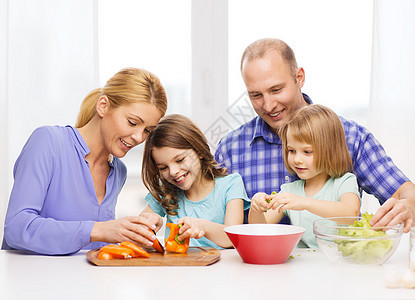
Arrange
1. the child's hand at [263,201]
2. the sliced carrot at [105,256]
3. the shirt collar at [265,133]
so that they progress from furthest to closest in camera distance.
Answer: the shirt collar at [265,133]
the child's hand at [263,201]
the sliced carrot at [105,256]

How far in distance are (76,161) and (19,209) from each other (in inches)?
10.8

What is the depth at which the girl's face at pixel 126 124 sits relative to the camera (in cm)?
170

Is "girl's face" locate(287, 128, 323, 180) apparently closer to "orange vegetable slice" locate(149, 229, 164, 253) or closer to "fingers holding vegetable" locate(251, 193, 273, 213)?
"fingers holding vegetable" locate(251, 193, 273, 213)

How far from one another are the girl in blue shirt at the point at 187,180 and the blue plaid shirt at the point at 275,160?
19 centimetres

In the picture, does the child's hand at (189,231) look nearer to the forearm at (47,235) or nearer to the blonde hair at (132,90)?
the forearm at (47,235)

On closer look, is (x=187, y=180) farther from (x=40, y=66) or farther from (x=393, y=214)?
(x=40, y=66)

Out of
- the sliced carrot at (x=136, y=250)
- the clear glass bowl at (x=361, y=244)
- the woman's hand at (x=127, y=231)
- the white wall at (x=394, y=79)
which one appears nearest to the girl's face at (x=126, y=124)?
the woman's hand at (x=127, y=231)

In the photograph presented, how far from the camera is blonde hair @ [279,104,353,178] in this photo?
1666 mm

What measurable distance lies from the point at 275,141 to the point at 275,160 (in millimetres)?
79

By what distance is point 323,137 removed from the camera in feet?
5.51

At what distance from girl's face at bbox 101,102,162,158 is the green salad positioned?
80 centimetres

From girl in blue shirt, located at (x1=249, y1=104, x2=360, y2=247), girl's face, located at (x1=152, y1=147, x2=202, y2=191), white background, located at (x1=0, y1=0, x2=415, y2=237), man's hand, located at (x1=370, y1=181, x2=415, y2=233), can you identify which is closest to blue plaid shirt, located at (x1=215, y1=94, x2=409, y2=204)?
girl in blue shirt, located at (x1=249, y1=104, x2=360, y2=247)

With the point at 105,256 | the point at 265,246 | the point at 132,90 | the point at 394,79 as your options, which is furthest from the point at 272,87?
the point at 394,79

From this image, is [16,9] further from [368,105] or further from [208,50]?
[368,105]
